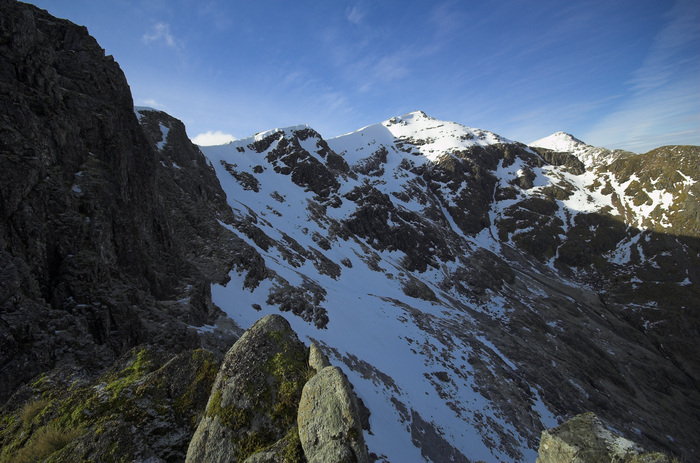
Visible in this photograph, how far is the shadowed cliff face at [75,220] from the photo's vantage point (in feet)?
42.8

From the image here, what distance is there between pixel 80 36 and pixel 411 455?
156 ft

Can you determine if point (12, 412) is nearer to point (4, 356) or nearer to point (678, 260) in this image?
point (4, 356)

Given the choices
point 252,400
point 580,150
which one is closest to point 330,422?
point 252,400

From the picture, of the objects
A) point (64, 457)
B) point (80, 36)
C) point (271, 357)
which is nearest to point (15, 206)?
point (64, 457)

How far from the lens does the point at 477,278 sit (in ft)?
263

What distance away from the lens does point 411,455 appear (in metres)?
24.9

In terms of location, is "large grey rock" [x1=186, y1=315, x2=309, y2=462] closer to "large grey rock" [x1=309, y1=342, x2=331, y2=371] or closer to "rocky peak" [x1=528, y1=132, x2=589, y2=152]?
"large grey rock" [x1=309, y1=342, x2=331, y2=371]

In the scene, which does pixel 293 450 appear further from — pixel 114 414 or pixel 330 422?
pixel 114 414

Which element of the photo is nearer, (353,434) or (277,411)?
(353,434)

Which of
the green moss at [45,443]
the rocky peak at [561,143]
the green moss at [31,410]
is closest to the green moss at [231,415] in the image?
the green moss at [45,443]

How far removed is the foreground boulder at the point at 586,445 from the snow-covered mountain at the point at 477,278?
2164cm

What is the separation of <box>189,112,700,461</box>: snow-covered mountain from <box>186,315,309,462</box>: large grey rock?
2214 centimetres

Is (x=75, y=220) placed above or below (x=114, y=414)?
above

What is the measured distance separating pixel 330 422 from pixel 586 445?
178 inches
